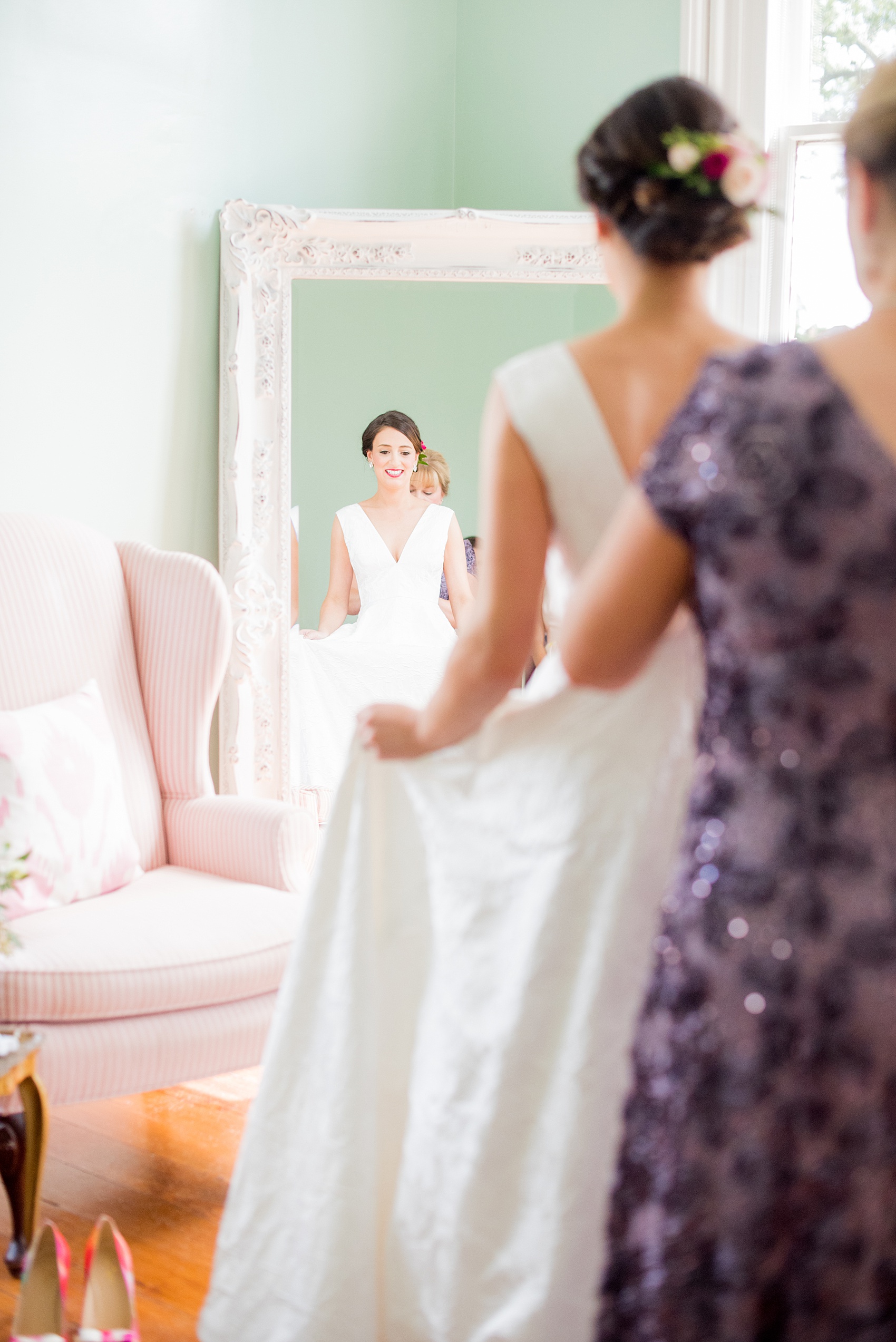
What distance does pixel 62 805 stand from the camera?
2145 mm

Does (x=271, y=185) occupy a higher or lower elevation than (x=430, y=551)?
higher

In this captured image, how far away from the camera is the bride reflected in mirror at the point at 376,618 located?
3305 millimetres

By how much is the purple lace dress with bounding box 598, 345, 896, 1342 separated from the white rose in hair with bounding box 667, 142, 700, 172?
0.31 m

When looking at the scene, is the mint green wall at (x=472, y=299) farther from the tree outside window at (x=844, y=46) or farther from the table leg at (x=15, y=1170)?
the table leg at (x=15, y=1170)

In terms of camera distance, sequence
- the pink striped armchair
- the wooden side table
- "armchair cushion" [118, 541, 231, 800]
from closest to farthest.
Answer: the wooden side table, the pink striped armchair, "armchair cushion" [118, 541, 231, 800]

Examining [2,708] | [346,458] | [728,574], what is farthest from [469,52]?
[728,574]

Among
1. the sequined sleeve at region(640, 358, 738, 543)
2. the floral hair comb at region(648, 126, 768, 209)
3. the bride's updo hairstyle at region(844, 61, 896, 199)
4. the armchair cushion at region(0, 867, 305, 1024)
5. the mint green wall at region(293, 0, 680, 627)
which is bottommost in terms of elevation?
the armchair cushion at region(0, 867, 305, 1024)

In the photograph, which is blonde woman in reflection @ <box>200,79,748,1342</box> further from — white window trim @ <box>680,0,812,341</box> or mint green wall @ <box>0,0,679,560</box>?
white window trim @ <box>680,0,812,341</box>

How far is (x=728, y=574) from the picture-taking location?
34.4 inches

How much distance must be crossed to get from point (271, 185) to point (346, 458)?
77 centimetres

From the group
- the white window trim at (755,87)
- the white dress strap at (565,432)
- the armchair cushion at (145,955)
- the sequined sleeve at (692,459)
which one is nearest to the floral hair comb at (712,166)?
the white dress strap at (565,432)

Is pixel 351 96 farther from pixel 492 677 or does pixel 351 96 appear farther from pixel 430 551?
pixel 492 677

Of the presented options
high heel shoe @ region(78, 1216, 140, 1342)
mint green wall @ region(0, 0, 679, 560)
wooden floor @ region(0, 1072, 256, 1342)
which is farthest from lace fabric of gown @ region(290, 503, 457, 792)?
high heel shoe @ region(78, 1216, 140, 1342)

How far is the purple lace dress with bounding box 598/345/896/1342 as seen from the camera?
852mm
